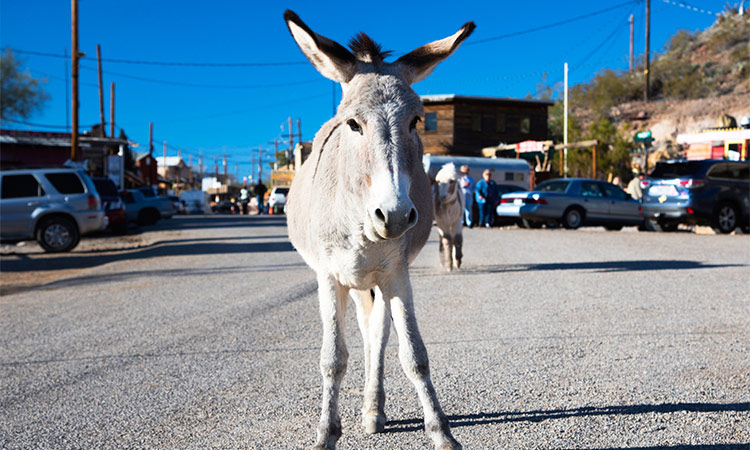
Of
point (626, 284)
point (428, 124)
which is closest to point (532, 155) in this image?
point (428, 124)

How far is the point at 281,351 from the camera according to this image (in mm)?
6113

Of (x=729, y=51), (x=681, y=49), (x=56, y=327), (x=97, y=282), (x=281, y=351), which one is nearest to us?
(x=281, y=351)

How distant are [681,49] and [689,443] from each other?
76886mm

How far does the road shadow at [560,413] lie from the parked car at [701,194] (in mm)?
15983

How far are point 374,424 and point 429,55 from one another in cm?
222

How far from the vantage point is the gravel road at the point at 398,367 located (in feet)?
13.1

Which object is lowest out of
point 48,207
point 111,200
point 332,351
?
point 332,351

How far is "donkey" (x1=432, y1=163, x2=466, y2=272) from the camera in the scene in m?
11.7

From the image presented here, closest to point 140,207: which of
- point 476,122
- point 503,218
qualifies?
point 503,218

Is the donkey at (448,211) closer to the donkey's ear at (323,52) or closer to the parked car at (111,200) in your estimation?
the donkey's ear at (323,52)

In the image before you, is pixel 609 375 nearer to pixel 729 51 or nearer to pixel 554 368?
pixel 554 368

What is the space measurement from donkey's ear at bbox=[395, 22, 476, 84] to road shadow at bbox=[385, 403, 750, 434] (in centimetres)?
211

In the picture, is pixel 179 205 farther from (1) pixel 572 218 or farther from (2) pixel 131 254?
(1) pixel 572 218

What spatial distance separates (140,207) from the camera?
98.6 feet
